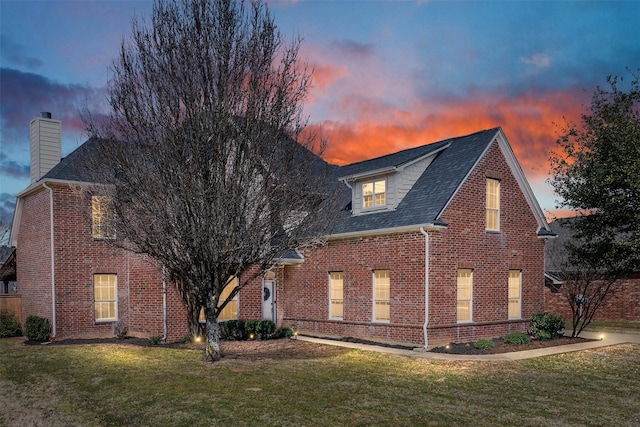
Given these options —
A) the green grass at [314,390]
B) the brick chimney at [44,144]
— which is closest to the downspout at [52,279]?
the brick chimney at [44,144]

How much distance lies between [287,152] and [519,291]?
464 inches

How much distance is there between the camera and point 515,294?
64.0ft

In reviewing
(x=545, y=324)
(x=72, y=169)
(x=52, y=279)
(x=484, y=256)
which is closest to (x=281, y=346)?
(x=484, y=256)

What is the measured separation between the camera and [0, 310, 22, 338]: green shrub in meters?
20.3

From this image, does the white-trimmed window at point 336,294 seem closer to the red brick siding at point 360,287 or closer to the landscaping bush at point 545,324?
the red brick siding at point 360,287

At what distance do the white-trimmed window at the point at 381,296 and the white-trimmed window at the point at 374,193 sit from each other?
9.37 ft

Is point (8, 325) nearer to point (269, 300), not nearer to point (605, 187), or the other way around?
point (269, 300)

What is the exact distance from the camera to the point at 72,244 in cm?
1909

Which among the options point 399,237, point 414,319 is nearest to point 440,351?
point 414,319

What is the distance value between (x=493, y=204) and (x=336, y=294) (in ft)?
23.1

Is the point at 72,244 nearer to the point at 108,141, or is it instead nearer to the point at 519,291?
the point at 108,141

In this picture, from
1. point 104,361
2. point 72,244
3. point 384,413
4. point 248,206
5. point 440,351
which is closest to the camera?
point 384,413

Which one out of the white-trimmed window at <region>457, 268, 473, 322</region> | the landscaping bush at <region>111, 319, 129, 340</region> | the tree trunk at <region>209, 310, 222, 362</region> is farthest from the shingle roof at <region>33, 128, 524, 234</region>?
the tree trunk at <region>209, 310, 222, 362</region>

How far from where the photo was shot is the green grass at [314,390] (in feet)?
28.4
